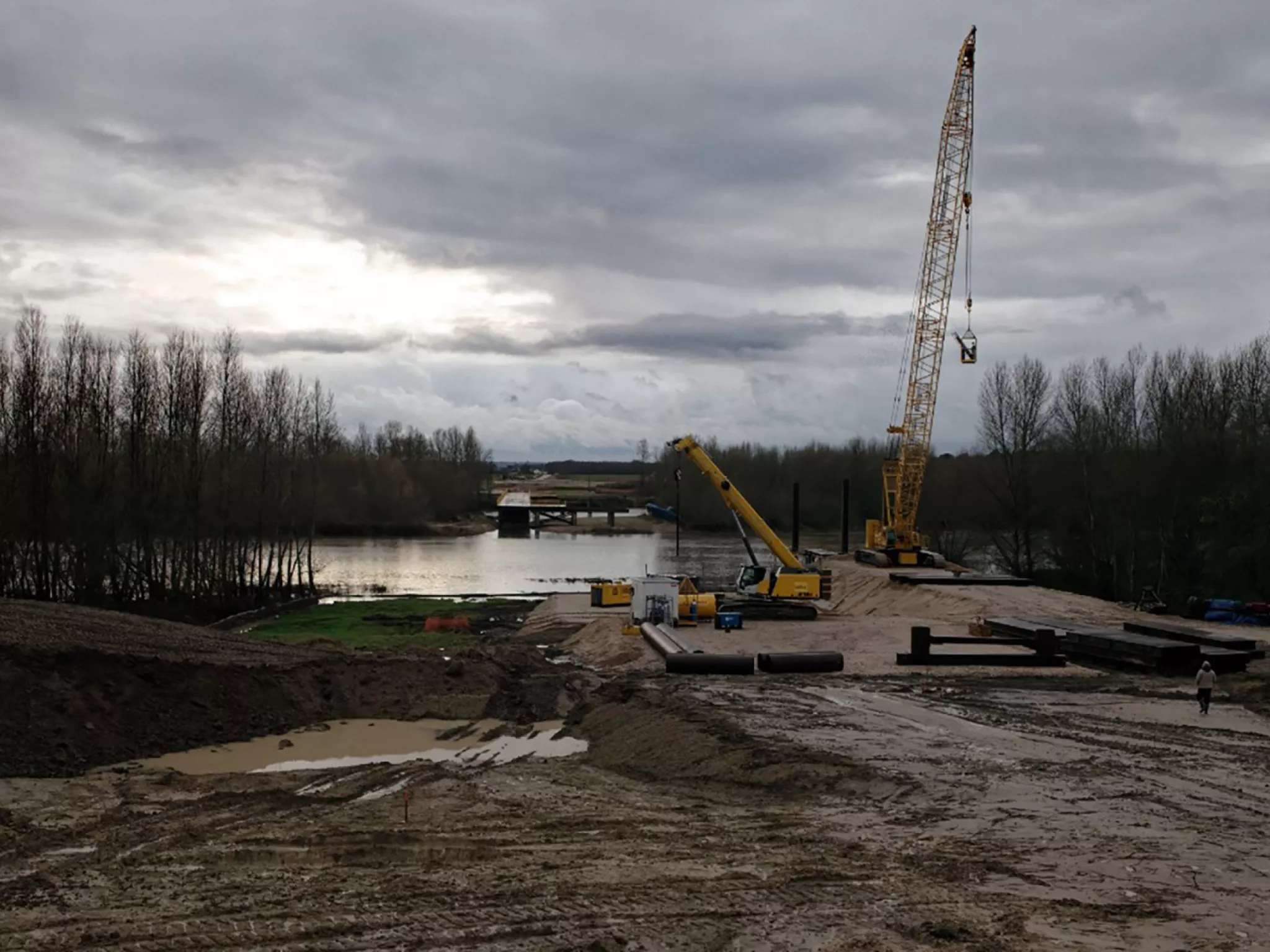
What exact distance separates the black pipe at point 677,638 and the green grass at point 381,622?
252 inches

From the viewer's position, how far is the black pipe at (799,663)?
2528cm

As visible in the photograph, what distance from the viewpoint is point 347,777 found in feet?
53.3

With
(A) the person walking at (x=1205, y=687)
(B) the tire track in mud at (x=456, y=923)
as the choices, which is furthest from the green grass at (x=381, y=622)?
(B) the tire track in mud at (x=456, y=923)

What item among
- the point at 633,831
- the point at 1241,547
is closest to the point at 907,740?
the point at 633,831

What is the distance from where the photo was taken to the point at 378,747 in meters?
19.6

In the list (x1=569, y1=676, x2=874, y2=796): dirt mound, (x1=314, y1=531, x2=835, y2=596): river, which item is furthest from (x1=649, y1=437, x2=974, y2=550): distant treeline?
(x1=569, y1=676, x2=874, y2=796): dirt mound

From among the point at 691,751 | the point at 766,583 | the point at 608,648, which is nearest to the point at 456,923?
the point at 691,751

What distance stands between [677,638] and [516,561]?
47160 millimetres

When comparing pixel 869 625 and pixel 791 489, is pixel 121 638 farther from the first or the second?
pixel 791 489

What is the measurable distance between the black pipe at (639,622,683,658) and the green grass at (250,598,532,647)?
19.4 ft

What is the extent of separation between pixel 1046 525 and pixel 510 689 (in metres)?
47.6

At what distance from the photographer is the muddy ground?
30.2 feet

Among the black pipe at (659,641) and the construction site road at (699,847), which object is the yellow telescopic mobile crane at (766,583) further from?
the construction site road at (699,847)

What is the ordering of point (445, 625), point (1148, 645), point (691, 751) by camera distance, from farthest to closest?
point (445, 625) → point (1148, 645) → point (691, 751)
